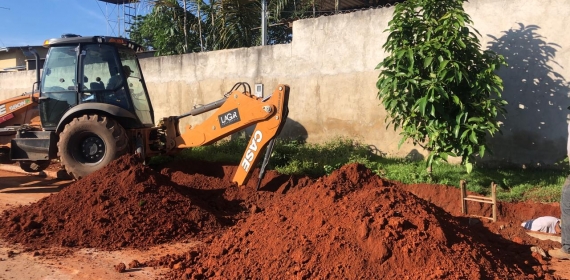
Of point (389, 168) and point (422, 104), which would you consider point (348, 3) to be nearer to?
point (389, 168)

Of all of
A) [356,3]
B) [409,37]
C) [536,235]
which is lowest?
[536,235]

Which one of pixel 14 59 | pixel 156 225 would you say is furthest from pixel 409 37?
pixel 14 59

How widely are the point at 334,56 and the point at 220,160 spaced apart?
3255mm

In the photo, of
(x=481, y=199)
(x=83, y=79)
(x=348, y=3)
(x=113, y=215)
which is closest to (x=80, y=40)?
(x=83, y=79)

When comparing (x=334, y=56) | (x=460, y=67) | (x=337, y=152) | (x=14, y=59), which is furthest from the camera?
(x=14, y=59)

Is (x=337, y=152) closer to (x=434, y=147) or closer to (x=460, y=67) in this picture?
(x=434, y=147)

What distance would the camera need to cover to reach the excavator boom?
6.36 m

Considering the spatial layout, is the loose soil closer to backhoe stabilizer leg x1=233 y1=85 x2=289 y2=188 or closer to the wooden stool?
the wooden stool

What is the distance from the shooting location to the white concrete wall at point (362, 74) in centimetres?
742

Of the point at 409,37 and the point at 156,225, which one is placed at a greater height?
the point at 409,37

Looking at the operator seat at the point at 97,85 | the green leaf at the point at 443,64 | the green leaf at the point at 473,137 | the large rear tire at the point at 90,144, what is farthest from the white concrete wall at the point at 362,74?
the large rear tire at the point at 90,144

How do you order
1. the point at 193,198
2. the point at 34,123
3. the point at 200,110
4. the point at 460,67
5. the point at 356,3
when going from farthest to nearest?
the point at 356,3 < the point at 34,123 < the point at 200,110 < the point at 460,67 < the point at 193,198

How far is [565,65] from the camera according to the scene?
23.9 ft

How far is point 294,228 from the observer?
4.41 meters
